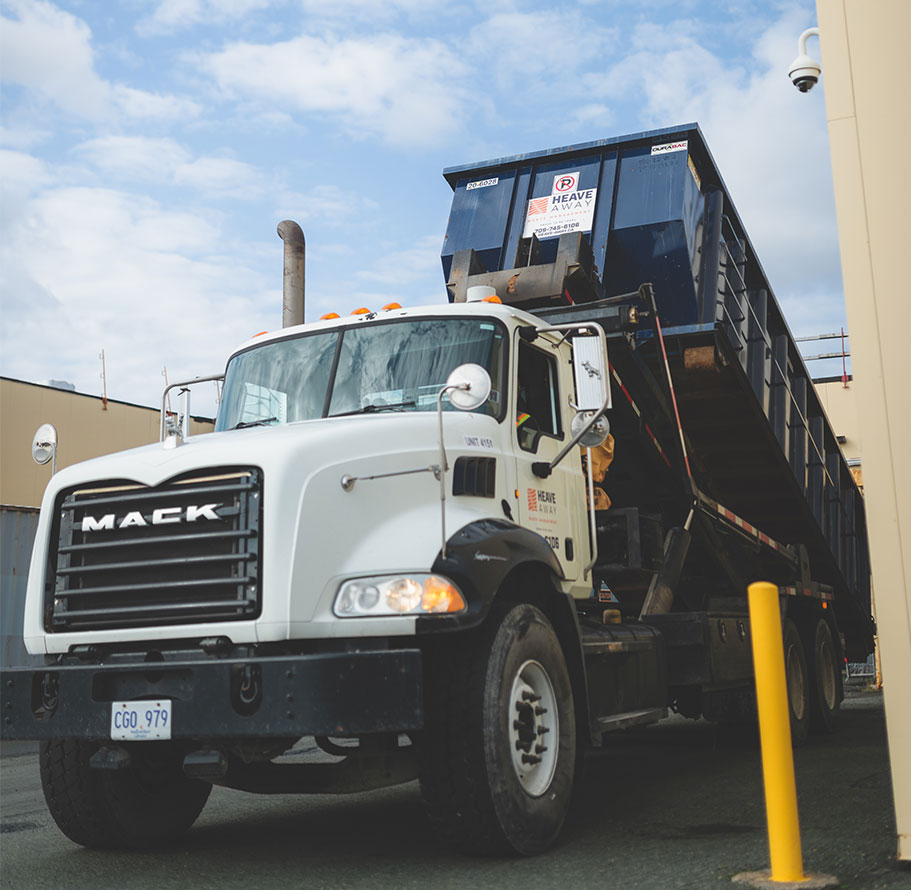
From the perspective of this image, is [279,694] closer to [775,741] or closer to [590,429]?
[775,741]

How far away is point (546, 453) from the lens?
602 centimetres

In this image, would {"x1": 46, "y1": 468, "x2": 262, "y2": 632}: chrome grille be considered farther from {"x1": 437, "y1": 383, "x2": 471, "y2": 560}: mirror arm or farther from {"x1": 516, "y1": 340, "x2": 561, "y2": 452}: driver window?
{"x1": 516, "y1": 340, "x2": 561, "y2": 452}: driver window

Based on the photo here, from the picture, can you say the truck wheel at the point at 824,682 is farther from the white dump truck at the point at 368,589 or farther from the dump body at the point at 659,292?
the white dump truck at the point at 368,589

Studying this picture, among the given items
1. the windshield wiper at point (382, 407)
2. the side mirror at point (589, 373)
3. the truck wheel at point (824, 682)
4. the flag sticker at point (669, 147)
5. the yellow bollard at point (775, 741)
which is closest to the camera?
the yellow bollard at point (775, 741)

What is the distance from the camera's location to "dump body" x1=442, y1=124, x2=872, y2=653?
24.1 feet

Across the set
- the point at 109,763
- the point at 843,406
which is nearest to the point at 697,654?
the point at 109,763

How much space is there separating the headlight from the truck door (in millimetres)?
1137

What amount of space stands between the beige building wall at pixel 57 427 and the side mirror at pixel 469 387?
1117cm

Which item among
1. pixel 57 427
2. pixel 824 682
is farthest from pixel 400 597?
pixel 57 427

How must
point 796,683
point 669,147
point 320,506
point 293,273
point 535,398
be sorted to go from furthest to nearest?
point 293,273 < point 796,683 < point 669,147 < point 535,398 < point 320,506

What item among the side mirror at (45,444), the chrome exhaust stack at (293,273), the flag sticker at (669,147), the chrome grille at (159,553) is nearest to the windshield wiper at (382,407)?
the chrome grille at (159,553)

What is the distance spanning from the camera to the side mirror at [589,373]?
543 centimetres

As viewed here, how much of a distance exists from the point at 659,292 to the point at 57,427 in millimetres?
12296

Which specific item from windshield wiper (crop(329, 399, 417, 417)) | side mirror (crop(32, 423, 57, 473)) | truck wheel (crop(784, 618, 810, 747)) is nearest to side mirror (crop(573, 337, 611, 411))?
windshield wiper (crop(329, 399, 417, 417))
